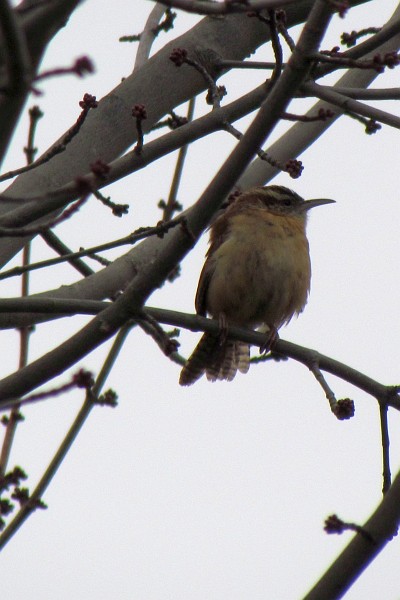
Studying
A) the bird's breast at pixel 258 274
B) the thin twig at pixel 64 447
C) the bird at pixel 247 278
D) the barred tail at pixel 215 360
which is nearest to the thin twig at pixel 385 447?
the thin twig at pixel 64 447

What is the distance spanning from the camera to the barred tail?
6258mm

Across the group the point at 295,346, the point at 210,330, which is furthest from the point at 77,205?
the point at 295,346

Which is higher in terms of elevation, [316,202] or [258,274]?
[316,202]

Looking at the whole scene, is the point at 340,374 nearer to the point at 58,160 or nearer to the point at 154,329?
the point at 154,329

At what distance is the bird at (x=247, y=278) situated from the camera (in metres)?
5.76

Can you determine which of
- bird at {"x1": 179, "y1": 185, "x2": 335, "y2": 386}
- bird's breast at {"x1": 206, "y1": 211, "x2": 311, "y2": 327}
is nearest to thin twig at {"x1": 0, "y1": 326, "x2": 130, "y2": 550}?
bird at {"x1": 179, "y1": 185, "x2": 335, "y2": 386}

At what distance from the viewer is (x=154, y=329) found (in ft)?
11.6

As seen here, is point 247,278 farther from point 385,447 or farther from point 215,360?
point 385,447

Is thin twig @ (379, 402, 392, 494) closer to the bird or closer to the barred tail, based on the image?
the bird

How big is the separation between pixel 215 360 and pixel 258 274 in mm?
898

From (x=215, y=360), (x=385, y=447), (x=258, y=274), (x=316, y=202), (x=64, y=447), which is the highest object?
(x=316, y=202)

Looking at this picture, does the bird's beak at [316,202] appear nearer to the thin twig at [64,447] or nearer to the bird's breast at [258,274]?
the bird's breast at [258,274]

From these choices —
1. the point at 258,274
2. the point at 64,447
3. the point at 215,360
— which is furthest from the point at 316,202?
the point at 64,447

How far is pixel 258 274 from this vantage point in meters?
5.73
